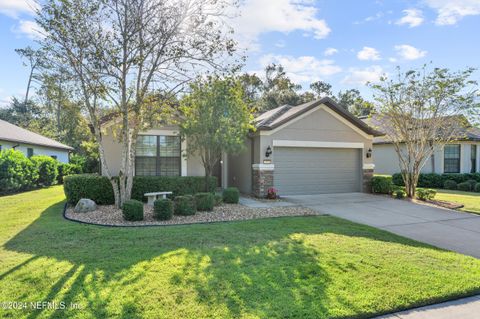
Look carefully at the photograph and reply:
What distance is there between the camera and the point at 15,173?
48.5ft

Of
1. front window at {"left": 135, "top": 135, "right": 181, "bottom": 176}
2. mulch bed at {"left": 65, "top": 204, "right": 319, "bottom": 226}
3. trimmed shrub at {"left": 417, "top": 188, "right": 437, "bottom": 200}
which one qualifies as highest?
front window at {"left": 135, "top": 135, "right": 181, "bottom": 176}

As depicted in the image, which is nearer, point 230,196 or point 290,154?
point 230,196

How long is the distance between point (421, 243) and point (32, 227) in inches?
350

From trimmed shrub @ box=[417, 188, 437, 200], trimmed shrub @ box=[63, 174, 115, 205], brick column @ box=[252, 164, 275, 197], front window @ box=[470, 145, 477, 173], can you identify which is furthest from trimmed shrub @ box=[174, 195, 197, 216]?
front window @ box=[470, 145, 477, 173]

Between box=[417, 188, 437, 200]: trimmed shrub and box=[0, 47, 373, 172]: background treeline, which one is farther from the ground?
box=[0, 47, 373, 172]: background treeline

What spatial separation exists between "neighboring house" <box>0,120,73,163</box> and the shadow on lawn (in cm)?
1431

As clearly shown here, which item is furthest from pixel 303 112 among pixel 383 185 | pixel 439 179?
pixel 439 179

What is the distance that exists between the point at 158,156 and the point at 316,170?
7044 millimetres

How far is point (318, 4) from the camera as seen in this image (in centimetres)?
1097

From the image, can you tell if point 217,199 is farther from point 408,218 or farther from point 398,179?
point 398,179

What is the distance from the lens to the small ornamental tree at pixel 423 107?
11.9 m

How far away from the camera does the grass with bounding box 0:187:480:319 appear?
Result: 3.69 metres

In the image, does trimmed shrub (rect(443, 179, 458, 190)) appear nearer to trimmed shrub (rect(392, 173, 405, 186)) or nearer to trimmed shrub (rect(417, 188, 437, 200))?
trimmed shrub (rect(392, 173, 405, 186))

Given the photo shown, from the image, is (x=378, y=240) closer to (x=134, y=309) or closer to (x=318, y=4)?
(x=134, y=309)
